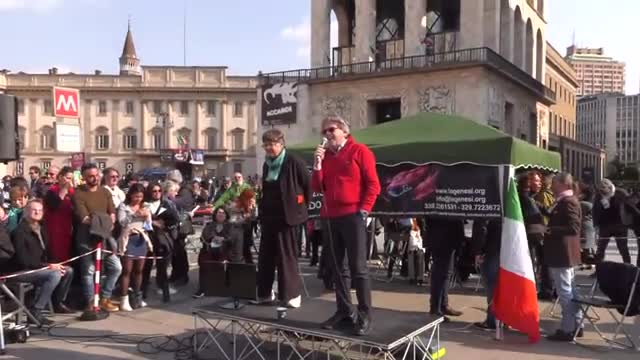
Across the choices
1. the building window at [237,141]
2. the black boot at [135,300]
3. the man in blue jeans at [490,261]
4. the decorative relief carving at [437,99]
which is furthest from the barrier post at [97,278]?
the building window at [237,141]

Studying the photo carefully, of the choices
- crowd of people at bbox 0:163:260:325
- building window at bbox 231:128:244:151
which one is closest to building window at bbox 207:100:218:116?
building window at bbox 231:128:244:151

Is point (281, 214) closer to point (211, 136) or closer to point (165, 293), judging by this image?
point (165, 293)

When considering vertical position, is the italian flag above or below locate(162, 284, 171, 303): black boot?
above

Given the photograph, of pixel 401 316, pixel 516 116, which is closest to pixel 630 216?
pixel 401 316

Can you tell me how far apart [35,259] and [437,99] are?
2545 cm

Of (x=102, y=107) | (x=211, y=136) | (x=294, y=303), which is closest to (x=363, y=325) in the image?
(x=294, y=303)

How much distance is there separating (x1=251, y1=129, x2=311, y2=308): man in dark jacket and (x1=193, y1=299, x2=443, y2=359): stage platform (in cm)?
32

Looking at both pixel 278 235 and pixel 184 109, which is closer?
pixel 278 235

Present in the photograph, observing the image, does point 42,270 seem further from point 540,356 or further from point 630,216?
point 630,216

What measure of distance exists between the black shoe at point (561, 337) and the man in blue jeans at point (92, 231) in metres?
5.74

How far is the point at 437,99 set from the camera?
3081cm

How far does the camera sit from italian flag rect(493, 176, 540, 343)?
704 cm

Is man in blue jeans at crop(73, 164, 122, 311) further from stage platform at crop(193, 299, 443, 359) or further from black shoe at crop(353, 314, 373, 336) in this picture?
black shoe at crop(353, 314, 373, 336)

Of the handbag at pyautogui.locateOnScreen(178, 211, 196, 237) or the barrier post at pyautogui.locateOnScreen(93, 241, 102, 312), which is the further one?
the handbag at pyautogui.locateOnScreen(178, 211, 196, 237)
